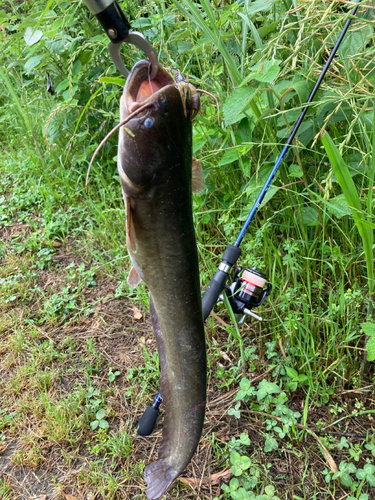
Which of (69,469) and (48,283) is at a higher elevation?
(48,283)

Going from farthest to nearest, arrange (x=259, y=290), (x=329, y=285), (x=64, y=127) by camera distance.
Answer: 1. (x=64, y=127)
2. (x=329, y=285)
3. (x=259, y=290)

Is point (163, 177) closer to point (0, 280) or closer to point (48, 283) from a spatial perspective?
point (48, 283)

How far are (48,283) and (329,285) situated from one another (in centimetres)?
195

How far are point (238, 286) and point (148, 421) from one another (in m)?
0.80

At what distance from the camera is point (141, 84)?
0.94 meters

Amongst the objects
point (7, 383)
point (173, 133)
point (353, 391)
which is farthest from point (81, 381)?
point (173, 133)

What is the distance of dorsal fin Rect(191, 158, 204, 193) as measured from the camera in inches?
51.1

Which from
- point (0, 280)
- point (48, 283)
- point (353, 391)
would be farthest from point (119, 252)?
point (353, 391)

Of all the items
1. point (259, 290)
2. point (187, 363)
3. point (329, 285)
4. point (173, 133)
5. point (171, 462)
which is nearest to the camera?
point (173, 133)

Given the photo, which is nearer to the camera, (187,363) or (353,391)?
(187,363)

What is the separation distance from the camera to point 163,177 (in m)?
1.02

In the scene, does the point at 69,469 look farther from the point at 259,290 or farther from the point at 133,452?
the point at 259,290

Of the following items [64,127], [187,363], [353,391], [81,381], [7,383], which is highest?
[64,127]

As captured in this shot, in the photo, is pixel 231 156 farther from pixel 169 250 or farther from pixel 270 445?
pixel 270 445
